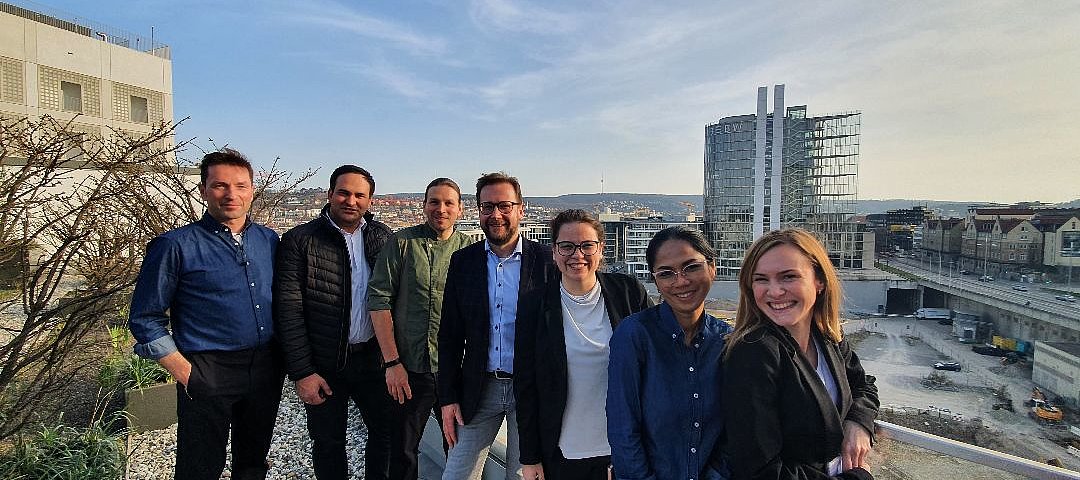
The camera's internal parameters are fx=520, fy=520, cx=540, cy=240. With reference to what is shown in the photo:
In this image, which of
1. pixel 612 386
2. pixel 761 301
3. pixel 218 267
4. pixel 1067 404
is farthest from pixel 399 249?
pixel 1067 404

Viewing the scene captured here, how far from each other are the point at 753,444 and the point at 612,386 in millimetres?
419

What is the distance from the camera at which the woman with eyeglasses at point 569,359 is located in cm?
181

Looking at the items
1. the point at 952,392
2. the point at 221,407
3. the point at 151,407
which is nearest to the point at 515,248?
the point at 221,407

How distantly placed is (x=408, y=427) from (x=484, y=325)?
2.57 feet

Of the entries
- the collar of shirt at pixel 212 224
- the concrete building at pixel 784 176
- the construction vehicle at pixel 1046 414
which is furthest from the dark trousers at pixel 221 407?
the concrete building at pixel 784 176

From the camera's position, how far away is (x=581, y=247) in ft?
6.02

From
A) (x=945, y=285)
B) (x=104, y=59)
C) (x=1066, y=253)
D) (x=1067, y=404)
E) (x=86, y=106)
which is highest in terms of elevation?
(x=104, y=59)

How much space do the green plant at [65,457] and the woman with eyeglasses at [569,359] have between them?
3024mm

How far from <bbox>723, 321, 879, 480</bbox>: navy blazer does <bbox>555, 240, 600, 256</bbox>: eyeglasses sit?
2.11ft

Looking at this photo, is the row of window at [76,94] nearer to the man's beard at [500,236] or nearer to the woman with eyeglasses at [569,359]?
the man's beard at [500,236]

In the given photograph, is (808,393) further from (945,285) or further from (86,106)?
(945,285)

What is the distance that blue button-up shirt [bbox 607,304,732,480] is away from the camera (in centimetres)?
143

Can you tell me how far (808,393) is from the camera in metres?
1.30

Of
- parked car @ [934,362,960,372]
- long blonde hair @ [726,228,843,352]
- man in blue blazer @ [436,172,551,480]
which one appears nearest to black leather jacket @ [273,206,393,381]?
man in blue blazer @ [436,172,551,480]
